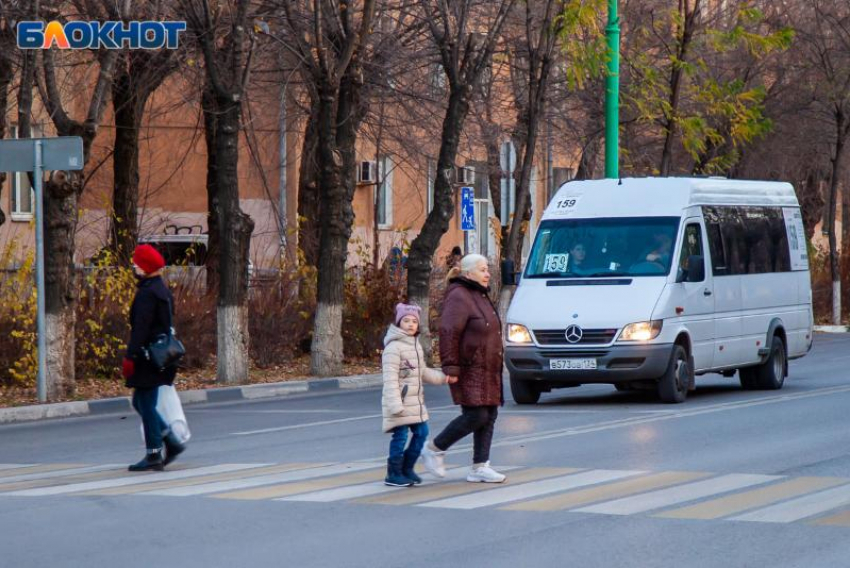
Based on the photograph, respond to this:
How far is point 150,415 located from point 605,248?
25.9 ft

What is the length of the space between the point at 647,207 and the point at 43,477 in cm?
906

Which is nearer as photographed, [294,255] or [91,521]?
[91,521]

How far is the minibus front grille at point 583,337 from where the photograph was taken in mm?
17375

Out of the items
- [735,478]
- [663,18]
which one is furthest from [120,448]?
[663,18]

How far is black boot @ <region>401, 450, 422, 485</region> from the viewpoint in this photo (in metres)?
10.7

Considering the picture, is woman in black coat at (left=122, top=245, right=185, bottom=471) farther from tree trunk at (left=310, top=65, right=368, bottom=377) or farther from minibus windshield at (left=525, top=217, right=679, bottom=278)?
tree trunk at (left=310, top=65, right=368, bottom=377)

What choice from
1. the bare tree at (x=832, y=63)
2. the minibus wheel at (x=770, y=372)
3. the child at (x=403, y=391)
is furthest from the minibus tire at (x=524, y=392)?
the bare tree at (x=832, y=63)

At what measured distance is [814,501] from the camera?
990 centimetres

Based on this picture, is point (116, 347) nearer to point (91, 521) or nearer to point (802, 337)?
point (802, 337)

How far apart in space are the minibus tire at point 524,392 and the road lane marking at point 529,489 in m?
6.73

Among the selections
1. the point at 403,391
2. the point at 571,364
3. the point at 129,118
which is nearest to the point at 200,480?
the point at 403,391

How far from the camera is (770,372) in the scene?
20344mm

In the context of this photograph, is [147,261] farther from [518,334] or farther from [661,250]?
[661,250]

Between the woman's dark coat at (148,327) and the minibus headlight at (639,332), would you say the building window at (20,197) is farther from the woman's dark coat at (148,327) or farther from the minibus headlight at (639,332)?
the woman's dark coat at (148,327)
